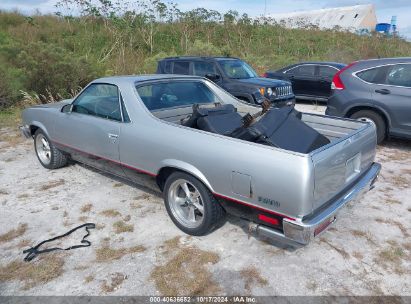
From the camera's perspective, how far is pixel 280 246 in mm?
3465

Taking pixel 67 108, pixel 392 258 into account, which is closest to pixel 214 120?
pixel 392 258

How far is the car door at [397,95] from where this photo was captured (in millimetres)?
6059

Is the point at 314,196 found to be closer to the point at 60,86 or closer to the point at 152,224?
the point at 152,224

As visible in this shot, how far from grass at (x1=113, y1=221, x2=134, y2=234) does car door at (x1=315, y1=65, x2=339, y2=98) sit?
893 centimetres

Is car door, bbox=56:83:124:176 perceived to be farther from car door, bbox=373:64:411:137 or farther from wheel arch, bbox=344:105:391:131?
car door, bbox=373:64:411:137

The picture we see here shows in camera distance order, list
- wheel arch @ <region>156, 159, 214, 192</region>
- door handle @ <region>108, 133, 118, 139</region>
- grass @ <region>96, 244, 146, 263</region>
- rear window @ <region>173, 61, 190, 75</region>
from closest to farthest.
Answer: wheel arch @ <region>156, 159, 214, 192</region>, grass @ <region>96, 244, 146, 263</region>, door handle @ <region>108, 133, 118, 139</region>, rear window @ <region>173, 61, 190, 75</region>

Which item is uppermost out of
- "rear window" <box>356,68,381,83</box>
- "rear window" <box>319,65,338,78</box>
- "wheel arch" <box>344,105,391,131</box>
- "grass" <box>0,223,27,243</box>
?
"rear window" <box>356,68,381,83</box>

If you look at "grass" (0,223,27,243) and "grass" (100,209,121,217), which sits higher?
"grass" (100,209,121,217)

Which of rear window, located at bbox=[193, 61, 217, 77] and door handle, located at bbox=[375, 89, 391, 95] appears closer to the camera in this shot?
door handle, located at bbox=[375, 89, 391, 95]

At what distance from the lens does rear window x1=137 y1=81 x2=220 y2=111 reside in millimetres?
4148

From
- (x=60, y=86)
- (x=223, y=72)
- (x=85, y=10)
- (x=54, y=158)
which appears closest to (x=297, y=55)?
(x=85, y=10)

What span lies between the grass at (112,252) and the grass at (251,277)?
1.04 metres

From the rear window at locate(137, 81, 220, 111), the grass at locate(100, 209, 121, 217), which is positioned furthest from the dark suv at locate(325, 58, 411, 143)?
the grass at locate(100, 209, 121, 217)

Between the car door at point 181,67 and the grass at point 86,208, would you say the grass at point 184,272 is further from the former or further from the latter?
the car door at point 181,67
